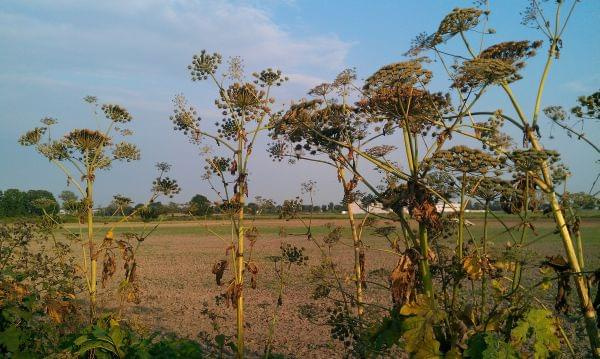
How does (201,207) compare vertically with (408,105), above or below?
below

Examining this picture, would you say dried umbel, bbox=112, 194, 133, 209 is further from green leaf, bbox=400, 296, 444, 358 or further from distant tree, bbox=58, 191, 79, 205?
green leaf, bbox=400, 296, 444, 358

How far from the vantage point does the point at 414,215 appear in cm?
364

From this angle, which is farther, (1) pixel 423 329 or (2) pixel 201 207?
(2) pixel 201 207

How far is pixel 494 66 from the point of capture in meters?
3.74

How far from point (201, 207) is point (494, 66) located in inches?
133

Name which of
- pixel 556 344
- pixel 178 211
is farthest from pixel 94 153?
pixel 556 344

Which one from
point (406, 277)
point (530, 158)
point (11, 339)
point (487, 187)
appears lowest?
point (11, 339)

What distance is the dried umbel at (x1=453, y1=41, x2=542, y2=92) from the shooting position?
3.69 meters

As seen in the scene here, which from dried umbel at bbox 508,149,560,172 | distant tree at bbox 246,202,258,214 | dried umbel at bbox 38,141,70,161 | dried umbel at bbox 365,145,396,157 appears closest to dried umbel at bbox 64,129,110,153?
dried umbel at bbox 38,141,70,161

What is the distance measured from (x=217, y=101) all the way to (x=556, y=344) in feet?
12.4

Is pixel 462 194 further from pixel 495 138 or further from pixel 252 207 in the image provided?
pixel 252 207

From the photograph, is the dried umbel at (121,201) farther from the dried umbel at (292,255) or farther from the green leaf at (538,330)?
the green leaf at (538,330)

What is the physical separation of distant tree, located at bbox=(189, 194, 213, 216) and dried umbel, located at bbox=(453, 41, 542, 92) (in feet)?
9.58

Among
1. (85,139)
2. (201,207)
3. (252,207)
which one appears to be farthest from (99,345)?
(85,139)
